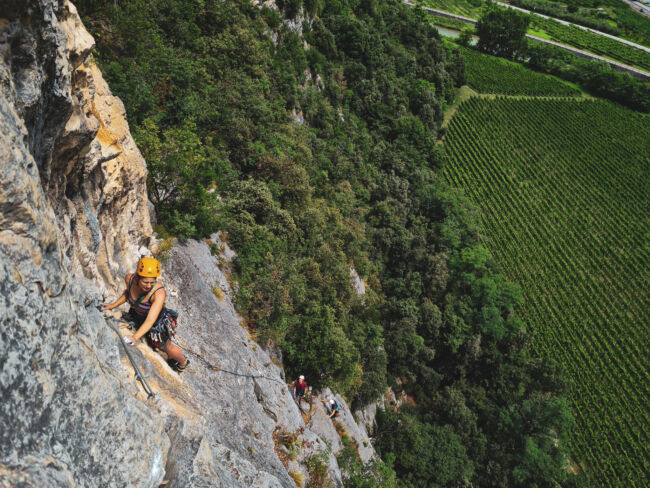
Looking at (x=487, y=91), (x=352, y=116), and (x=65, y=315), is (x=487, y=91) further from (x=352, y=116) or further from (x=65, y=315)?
(x=65, y=315)

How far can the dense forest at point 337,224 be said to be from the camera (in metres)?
19.9

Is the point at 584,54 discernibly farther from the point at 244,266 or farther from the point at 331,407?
the point at 331,407

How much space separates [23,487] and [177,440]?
334 centimetres

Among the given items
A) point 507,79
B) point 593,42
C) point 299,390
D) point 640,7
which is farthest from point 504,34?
point 299,390

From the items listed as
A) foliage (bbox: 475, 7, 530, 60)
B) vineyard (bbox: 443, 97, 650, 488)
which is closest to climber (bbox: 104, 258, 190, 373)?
vineyard (bbox: 443, 97, 650, 488)

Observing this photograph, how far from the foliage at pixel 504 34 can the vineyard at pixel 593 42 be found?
98.9 feet

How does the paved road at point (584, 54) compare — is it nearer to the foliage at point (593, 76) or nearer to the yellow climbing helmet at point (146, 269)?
the foliage at point (593, 76)

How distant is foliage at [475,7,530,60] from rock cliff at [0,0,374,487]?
117341 millimetres

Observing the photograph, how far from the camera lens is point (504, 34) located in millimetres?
103688

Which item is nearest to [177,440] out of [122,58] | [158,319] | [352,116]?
[158,319]

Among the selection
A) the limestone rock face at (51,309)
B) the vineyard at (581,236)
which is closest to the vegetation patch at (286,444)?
the limestone rock face at (51,309)

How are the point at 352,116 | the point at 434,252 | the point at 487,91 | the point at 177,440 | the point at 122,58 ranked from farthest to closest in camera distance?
the point at 487,91 → the point at 352,116 → the point at 434,252 → the point at 122,58 → the point at 177,440

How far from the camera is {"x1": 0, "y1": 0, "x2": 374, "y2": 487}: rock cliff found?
4.40 metres

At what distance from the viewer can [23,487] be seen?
12.8 ft
